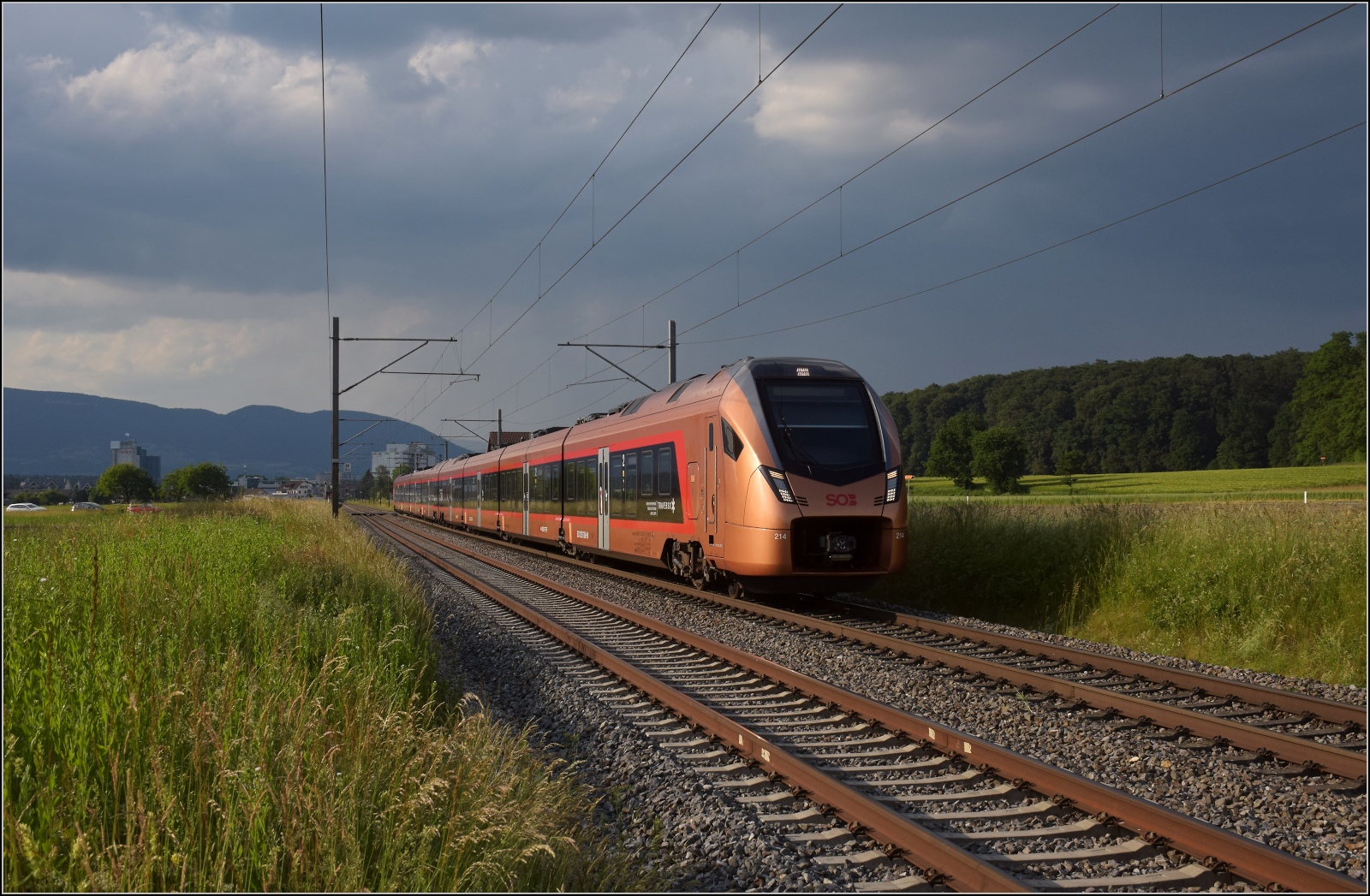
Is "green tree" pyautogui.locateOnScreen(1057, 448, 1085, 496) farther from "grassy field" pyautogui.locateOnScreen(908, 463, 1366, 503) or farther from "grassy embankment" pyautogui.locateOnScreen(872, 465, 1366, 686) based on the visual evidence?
"grassy embankment" pyautogui.locateOnScreen(872, 465, 1366, 686)

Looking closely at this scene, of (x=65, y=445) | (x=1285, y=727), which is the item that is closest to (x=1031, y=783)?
(x=1285, y=727)

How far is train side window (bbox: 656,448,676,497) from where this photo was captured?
1539 cm

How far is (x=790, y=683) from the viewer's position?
823 centimetres

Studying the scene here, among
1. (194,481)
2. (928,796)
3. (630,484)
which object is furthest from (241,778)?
(194,481)

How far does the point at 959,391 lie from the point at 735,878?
82498 mm

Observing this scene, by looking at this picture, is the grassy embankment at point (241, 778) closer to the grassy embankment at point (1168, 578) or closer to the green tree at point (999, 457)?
the grassy embankment at point (1168, 578)

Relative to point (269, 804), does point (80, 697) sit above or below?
above

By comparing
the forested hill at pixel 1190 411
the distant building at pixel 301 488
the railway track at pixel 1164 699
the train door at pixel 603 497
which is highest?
the forested hill at pixel 1190 411

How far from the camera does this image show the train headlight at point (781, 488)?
39.9ft

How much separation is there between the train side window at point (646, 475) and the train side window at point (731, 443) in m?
3.29

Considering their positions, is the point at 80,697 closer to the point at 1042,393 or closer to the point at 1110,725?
the point at 1110,725

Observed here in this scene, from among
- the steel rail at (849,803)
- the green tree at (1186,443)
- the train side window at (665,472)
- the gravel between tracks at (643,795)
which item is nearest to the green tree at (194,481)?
the train side window at (665,472)

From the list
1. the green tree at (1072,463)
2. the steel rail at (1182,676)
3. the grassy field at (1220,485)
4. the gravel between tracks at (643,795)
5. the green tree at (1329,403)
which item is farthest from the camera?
the green tree at (1072,463)

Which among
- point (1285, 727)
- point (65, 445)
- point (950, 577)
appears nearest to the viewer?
point (1285, 727)
